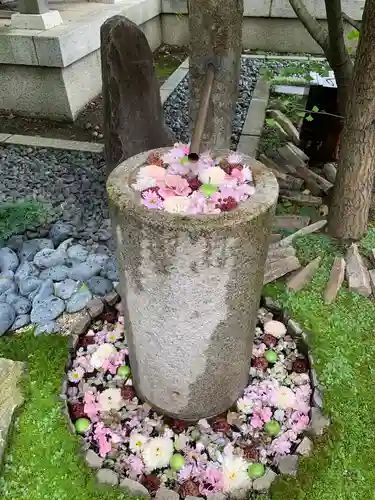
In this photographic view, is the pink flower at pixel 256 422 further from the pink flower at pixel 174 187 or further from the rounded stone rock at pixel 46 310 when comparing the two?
the rounded stone rock at pixel 46 310

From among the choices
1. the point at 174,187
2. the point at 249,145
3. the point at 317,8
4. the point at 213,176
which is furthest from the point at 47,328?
the point at 317,8

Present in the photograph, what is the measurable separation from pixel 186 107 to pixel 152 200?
15.7 ft

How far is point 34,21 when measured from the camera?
5.65 m

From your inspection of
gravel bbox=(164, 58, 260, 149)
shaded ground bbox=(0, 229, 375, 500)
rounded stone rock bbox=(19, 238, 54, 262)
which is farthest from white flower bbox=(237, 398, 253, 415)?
gravel bbox=(164, 58, 260, 149)

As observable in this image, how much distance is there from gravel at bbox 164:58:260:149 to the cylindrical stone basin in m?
3.29

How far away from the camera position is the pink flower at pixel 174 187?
1846mm

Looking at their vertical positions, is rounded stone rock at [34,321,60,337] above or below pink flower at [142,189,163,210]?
below

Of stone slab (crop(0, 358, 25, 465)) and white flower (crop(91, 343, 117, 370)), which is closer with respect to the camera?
stone slab (crop(0, 358, 25, 465))

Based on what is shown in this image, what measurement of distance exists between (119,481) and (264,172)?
1587 millimetres

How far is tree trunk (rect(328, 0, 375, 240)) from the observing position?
10.1 ft

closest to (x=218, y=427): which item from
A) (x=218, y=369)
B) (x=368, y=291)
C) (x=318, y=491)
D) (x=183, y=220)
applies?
(x=218, y=369)

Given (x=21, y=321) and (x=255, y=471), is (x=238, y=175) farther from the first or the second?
(x=21, y=321)

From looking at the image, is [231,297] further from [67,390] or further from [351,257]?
[351,257]

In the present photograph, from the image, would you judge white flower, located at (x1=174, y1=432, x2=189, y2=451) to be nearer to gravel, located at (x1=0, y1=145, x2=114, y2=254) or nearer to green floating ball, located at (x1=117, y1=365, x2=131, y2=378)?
green floating ball, located at (x1=117, y1=365, x2=131, y2=378)
